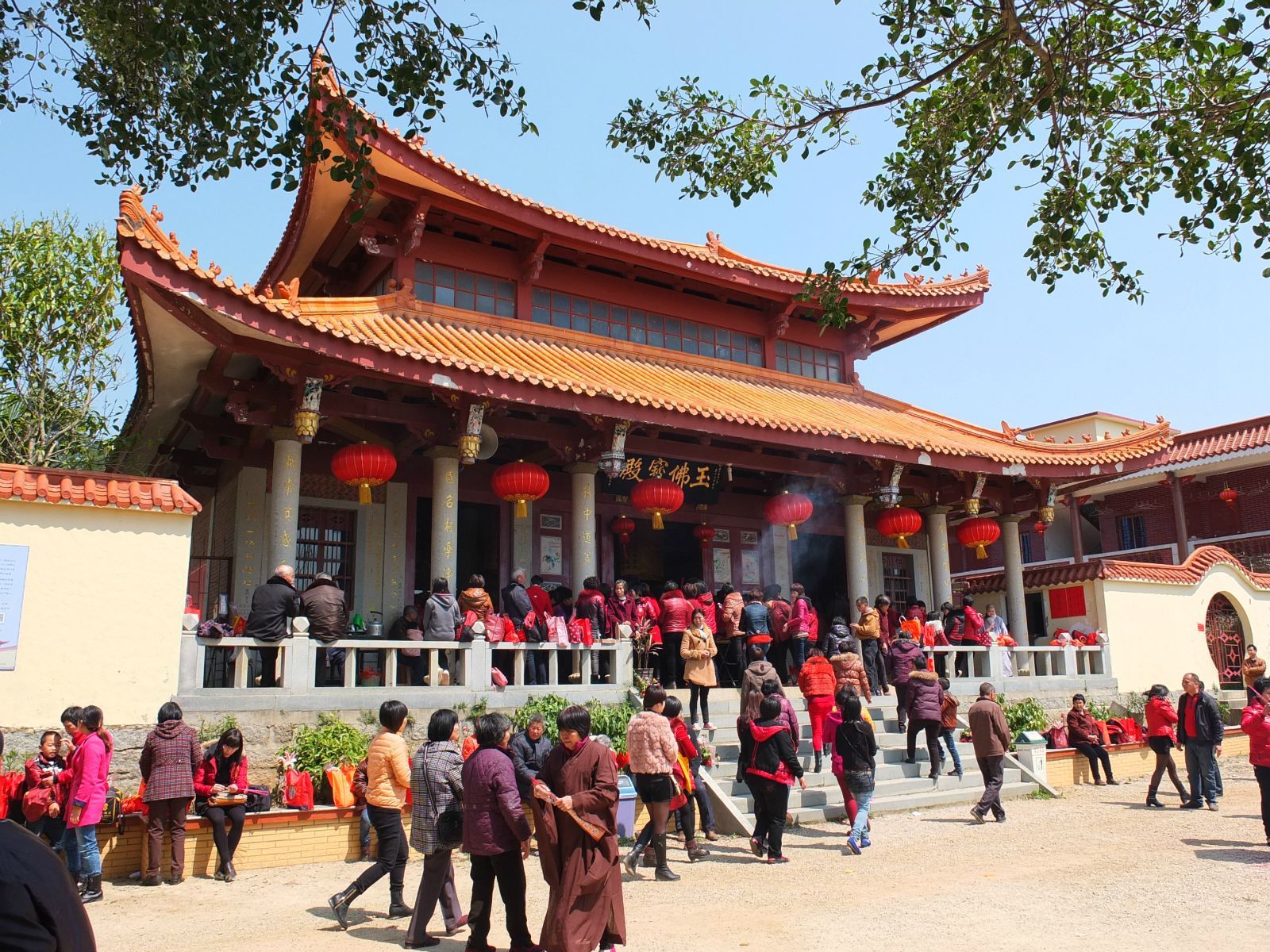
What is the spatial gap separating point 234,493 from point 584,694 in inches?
212

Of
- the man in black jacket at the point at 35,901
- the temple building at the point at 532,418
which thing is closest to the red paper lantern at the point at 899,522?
the temple building at the point at 532,418

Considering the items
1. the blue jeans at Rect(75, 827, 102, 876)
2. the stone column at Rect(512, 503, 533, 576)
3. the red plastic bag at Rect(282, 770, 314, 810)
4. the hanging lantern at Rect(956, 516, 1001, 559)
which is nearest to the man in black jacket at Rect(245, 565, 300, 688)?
the red plastic bag at Rect(282, 770, 314, 810)

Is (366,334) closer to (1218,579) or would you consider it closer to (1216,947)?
(1216,947)

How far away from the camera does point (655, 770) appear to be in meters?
7.50

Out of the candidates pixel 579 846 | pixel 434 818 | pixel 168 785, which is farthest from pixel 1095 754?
pixel 168 785

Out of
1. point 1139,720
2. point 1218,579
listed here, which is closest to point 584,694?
point 1139,720

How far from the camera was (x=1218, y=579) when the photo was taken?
1702 centimetres

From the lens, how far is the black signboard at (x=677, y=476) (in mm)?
13242

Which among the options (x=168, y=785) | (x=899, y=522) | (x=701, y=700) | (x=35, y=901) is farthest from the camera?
(x=899, y=522)

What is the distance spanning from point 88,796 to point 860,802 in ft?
18.2

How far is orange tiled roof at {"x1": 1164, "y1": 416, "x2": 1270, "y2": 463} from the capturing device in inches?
845

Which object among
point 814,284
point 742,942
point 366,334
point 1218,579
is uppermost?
point 366,334

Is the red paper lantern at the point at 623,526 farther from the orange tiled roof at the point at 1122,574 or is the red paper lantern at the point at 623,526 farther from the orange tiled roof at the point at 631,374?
the orange tiled roof at the point at 1122,574

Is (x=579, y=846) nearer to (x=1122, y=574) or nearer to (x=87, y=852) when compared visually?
(x=87, y=852)
